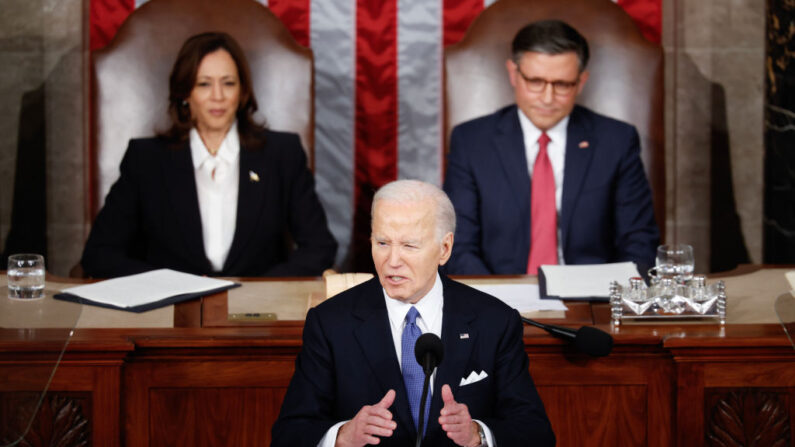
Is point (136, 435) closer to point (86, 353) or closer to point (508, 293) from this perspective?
point (86, 353)

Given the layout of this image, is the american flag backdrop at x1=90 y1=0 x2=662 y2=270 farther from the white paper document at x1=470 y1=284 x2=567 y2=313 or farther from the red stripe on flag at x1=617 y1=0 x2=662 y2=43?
the white paper document at x1=470 y1=284 x2=567 y2=313

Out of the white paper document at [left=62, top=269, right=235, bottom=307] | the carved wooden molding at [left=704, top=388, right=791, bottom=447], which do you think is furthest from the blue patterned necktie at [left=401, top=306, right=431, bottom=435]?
the white paper document at [left=62, top=269, right=235, bottom=307]

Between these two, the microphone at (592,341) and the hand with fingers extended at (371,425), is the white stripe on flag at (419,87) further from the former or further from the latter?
the hand with fingers extended at (371,425)

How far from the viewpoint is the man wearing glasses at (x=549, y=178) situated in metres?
4.19

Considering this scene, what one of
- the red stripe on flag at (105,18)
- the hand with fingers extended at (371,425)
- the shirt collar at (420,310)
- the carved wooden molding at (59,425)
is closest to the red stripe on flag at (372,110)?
the red stripe on flag at (105,18)

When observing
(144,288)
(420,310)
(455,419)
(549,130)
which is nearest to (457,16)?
(549,130)

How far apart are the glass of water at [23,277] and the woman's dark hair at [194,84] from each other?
146 centimetres

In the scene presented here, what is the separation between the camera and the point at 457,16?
15.9ft

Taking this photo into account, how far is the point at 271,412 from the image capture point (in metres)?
2.72

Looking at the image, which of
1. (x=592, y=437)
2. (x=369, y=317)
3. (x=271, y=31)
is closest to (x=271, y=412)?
(x=369, y=317)

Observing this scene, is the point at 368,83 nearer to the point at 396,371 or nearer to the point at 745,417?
the point at 745,417

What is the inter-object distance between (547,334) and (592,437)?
0.29 m

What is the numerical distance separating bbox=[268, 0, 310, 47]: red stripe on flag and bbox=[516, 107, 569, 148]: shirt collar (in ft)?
3.80

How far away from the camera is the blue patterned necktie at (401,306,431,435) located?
2.17 meters
